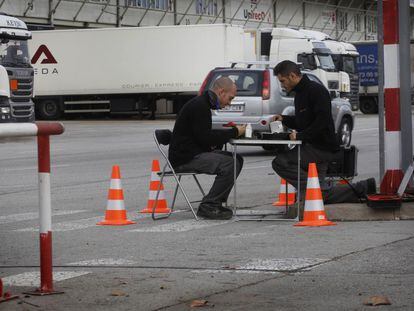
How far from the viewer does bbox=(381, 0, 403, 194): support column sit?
1216cm

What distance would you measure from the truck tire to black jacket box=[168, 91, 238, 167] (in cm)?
4324

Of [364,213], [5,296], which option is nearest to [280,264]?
[5,296]

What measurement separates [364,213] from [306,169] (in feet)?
2.93

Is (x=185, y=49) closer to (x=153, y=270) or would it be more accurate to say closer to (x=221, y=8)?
(x=221, y=8)

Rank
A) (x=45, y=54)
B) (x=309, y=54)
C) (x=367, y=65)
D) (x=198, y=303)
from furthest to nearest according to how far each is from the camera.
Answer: (x=367, y=65) → (x=45, y=54) → (x=309, y=54) → (x=198, y=303)

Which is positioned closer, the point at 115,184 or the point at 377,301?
the point at 377,301

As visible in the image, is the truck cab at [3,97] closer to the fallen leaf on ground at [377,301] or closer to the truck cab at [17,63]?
the truck cab at [17,63]

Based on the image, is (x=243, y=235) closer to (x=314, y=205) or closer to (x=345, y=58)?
(x=314, y=205)

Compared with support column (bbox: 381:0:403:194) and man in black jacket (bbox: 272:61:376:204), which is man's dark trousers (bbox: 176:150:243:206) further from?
support column (bbox: 381:0:403:194)

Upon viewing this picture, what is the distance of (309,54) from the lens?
136 feet

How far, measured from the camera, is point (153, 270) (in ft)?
27.9

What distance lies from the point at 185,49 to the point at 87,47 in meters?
4.41

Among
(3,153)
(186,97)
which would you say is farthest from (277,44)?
(3,153)

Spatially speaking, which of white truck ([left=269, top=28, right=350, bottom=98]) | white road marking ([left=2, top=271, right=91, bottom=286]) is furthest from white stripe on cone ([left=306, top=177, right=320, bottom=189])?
white truck ([left=269, top=28, right=350, bottom=98])
